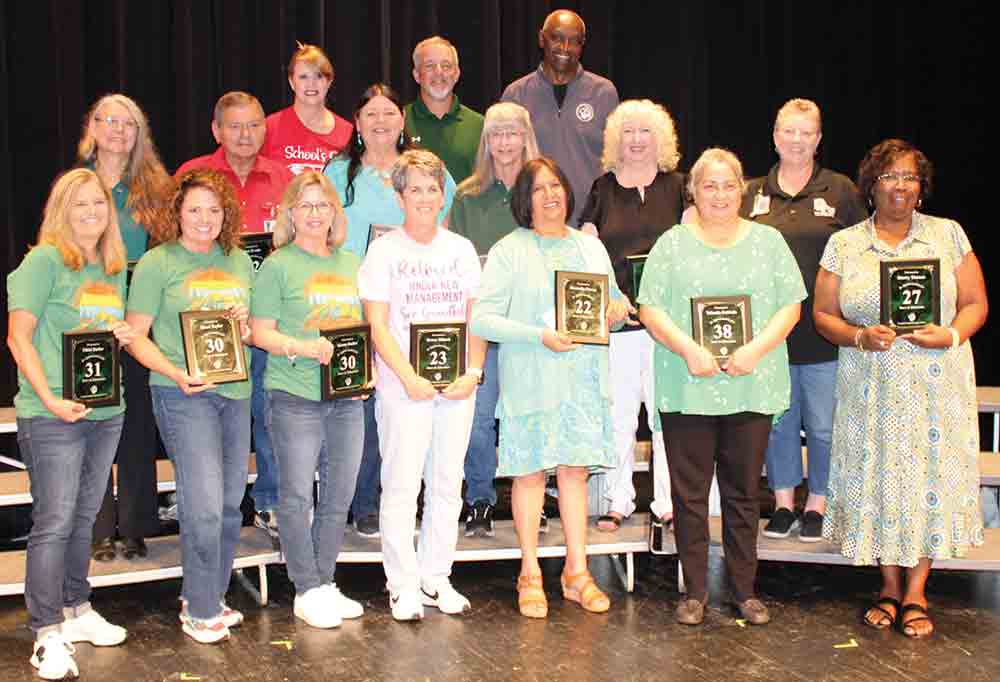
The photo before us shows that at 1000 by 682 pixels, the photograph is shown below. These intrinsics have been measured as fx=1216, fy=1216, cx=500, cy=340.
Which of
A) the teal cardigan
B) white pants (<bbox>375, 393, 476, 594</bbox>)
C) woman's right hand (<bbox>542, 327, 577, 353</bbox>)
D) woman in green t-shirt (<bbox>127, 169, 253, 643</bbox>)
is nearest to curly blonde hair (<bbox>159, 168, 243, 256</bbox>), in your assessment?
woman in green t-shirt (<bbox>127, 169, 253, 643</bbox>)

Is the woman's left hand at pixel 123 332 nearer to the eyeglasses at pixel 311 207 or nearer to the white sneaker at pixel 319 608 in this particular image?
the eyeglasses at pixel 311 207

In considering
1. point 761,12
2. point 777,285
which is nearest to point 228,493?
point 777,285

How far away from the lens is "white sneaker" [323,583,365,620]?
16.0ft

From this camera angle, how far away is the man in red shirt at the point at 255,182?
17.3 feet

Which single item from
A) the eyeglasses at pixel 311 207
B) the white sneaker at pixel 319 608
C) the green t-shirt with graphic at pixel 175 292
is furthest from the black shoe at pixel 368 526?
the eyeglasses at pixel 311 207

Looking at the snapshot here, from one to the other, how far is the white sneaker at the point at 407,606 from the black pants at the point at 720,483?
3.52ft

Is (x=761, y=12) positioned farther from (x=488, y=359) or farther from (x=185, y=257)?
(x=185, y=257)

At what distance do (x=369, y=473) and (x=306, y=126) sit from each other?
1671 millimetres

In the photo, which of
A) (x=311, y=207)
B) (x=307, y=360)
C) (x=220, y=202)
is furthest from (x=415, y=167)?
(x=307, y=360)

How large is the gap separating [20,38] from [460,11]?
8.03 ft

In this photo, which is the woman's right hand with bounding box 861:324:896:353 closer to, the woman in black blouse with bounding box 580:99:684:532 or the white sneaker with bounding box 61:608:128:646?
the woman in black blouse with bounding box 580:99:684:532

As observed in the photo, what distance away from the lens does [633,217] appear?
527 cm

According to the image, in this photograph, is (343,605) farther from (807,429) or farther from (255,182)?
(807,429)

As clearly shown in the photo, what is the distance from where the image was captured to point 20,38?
20.4 feet
